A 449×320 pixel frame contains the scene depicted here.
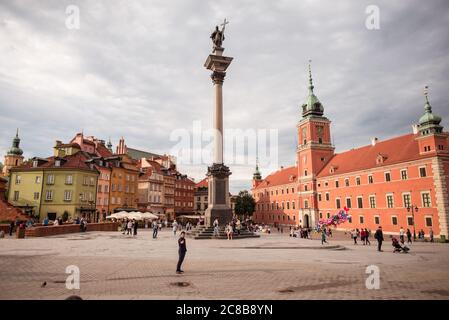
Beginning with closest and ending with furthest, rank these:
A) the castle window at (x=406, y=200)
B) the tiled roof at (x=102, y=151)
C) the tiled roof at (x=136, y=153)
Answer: the castle window at (x=406, y=200)
the tiled roof at (x=102, y=151)
the tiled roof at (x=136, y=153)

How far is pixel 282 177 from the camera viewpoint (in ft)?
290

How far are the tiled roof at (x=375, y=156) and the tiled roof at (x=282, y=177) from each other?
14.4 m

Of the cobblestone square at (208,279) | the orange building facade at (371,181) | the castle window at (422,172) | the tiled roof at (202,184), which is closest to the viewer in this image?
the cobblestone square at (208,279)

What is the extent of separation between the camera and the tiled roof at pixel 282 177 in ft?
266

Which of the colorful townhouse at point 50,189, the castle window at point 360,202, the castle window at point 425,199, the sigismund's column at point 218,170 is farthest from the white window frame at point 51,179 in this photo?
the castle window at point 425,199

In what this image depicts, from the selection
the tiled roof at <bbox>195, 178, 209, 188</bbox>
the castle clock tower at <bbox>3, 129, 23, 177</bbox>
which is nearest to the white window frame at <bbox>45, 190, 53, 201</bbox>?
the castle clock tower at <bbox>3, 129, 23, 177</bbox>

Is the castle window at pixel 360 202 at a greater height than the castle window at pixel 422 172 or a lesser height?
lesser

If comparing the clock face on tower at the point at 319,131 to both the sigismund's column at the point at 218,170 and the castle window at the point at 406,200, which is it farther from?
the sigismund's column at the point at 218,170

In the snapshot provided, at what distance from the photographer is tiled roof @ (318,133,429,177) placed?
1863 inches

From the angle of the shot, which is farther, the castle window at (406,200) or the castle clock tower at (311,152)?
the castle clock tower at (311,152)

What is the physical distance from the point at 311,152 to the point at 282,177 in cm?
2142

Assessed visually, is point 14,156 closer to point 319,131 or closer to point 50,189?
point 50,189

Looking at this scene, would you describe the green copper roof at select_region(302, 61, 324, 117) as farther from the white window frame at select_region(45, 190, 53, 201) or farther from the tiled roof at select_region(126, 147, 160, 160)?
the white window frame at select_region(45, 190, 53, 201)
